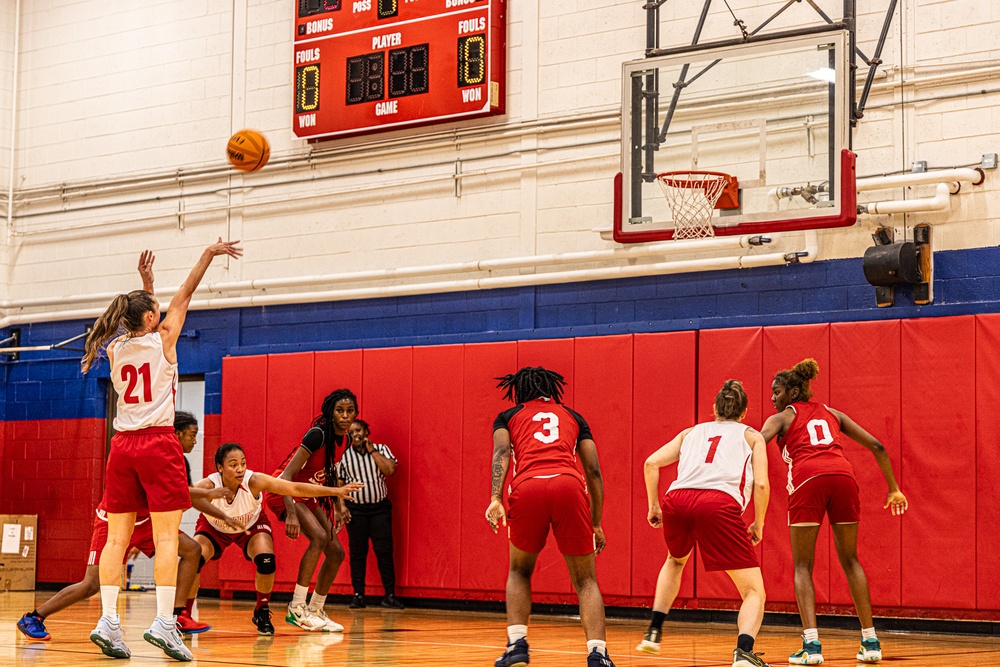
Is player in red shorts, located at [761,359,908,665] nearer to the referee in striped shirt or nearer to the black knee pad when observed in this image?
the black knee pad

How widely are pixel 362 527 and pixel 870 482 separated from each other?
4.74m

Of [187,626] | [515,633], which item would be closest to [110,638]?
[187,626]

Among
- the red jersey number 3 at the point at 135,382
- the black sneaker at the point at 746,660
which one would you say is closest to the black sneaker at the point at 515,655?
the black sneaker at the point at 746,660

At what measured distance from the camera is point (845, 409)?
10.8m

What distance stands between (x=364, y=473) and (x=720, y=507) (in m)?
6.11

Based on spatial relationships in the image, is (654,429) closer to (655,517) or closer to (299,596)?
(299,596)

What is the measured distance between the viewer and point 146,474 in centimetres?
722

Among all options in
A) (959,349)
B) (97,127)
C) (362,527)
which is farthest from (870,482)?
(97,127)

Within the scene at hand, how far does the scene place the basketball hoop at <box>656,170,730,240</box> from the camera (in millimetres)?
10234

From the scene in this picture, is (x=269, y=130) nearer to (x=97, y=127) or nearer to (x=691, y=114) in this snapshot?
(x=97, y=127)

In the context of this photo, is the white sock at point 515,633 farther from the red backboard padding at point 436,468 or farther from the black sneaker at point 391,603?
the black sneaker at point 391,603

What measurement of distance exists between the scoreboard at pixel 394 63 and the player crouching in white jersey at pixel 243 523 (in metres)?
5.08

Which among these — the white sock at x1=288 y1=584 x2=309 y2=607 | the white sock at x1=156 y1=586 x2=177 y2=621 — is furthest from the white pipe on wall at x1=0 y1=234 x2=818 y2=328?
the white sock at x1=156 y1=586 x2=177 y2=621

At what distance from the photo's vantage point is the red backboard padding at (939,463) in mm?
10211
